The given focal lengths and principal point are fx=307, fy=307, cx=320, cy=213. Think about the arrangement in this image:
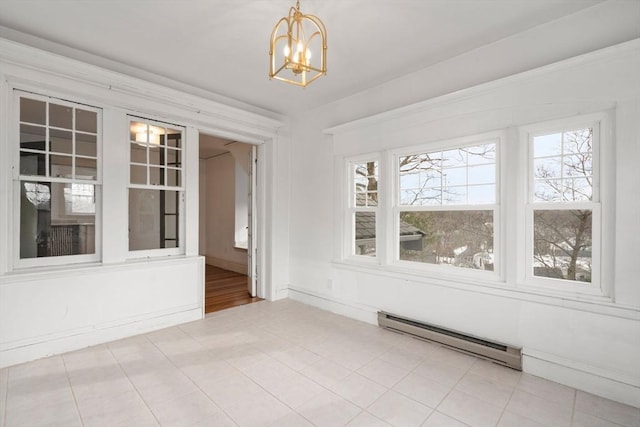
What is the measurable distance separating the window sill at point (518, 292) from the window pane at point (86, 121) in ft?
11.1

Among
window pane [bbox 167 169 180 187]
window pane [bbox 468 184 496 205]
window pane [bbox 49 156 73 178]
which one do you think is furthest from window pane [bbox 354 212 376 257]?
window pane [bbox 49 156 73 178]

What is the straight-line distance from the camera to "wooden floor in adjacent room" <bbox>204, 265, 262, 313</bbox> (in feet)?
14.7

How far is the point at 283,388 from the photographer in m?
2.33

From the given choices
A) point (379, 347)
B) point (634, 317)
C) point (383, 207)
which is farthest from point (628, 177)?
point (379, 347)

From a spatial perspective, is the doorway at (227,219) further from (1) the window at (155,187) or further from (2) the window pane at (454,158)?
(2) the window pane at (454,158)

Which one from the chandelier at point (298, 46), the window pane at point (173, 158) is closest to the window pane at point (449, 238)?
the chandelier at point (298, 46)

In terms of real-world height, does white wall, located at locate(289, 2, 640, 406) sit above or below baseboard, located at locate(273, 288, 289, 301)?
above

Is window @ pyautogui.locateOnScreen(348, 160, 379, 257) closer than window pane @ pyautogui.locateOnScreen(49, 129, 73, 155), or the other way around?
window pane @ pyautogui.locateOnScreen(49, 129, 73, 155)

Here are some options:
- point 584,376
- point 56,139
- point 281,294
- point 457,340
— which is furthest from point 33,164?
point 584,376

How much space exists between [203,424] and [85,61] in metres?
3.42

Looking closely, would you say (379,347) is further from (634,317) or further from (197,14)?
(197,14)

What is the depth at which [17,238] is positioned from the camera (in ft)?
9.00

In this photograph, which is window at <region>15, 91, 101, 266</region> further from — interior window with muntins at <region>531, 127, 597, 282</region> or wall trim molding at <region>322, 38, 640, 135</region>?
interior window with muntins at <region>531, 127, 597, 282</region>

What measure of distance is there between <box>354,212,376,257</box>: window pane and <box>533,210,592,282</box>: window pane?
1.69 m
